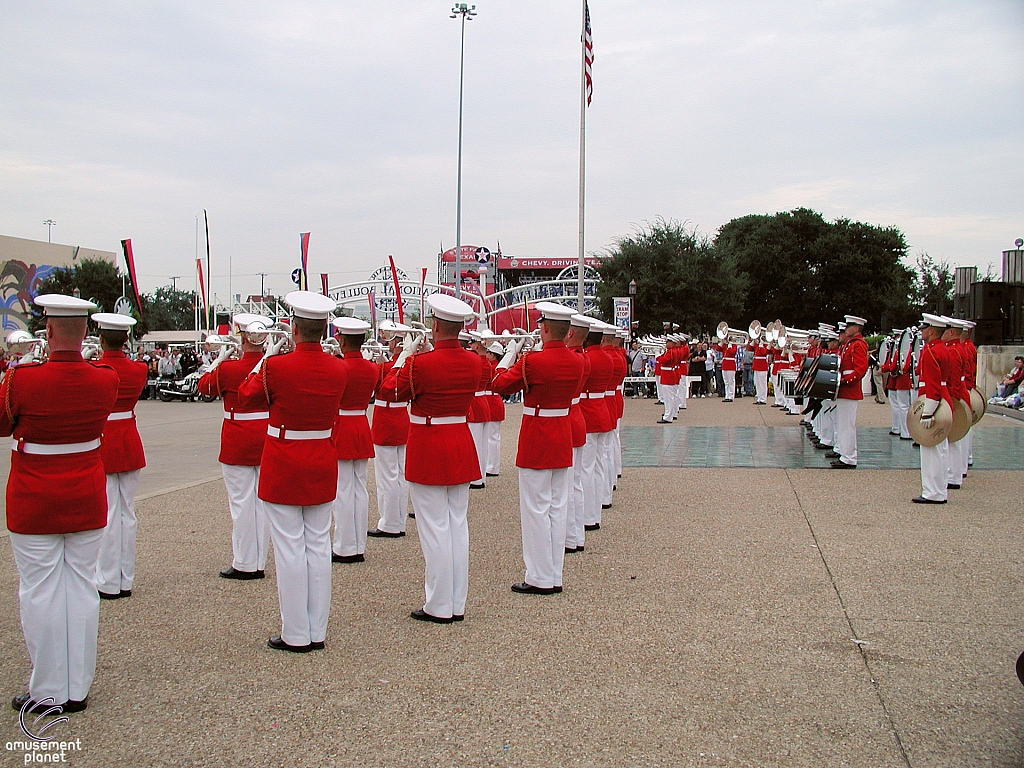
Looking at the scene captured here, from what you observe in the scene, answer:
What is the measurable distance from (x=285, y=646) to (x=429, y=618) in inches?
36.3

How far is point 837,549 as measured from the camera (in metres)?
7.19

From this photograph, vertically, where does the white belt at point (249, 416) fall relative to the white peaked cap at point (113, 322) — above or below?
below

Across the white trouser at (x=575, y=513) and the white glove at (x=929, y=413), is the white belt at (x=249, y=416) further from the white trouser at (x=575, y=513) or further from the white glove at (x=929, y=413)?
the white glove at (x=929, y=413)

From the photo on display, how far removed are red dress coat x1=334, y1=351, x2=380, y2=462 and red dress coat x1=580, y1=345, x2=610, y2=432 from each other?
1992 millimetres

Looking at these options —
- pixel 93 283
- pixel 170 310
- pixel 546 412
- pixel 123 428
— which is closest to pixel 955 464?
pixel 546 412

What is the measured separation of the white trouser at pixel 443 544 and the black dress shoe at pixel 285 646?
0.83 m

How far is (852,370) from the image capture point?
11844 mm

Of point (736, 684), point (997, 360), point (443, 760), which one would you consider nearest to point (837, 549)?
point (736, 684)

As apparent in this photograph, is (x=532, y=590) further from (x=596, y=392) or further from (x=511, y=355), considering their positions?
(x=596, y=392)

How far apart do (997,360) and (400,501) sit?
62.9 ft

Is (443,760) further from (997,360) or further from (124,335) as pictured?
(997,360)

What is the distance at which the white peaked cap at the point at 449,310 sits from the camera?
5.39 metres

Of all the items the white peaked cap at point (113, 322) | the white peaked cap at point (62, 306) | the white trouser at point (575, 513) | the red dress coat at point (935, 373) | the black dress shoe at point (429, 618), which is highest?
the white peaked cap at point (62, 306)

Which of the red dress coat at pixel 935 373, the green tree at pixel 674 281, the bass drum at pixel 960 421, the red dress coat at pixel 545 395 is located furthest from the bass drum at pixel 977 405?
the green tree at pixel 674 281
